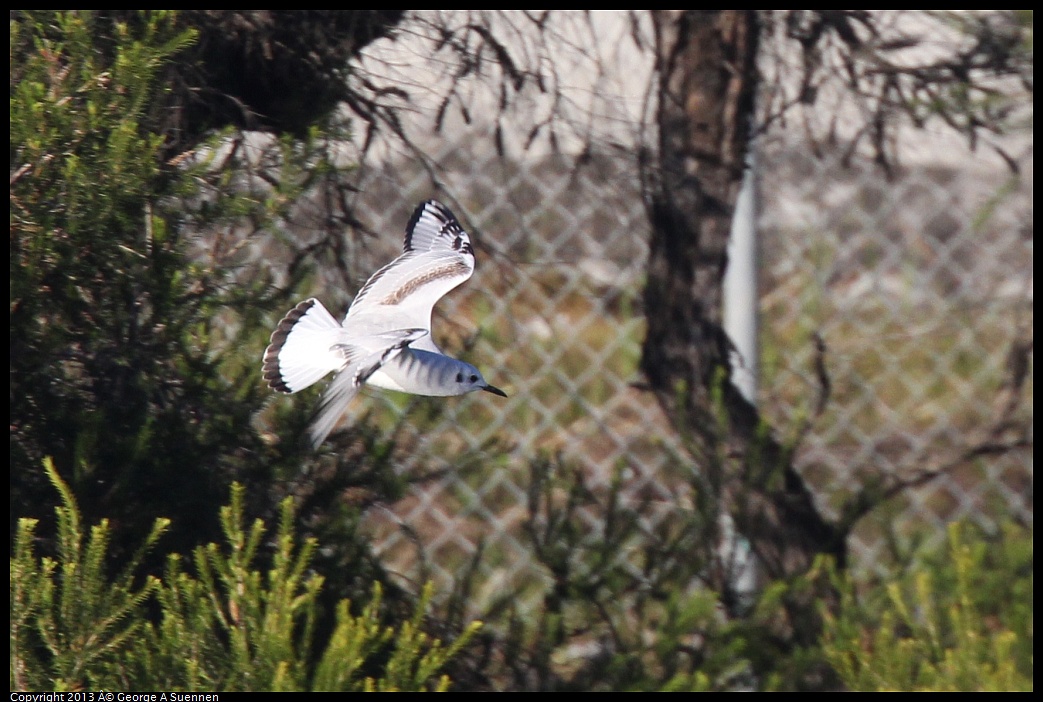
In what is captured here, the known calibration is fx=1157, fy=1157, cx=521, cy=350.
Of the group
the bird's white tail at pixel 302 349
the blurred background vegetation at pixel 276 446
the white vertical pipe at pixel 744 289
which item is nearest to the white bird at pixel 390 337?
the bird's white tail at pixel 302 349

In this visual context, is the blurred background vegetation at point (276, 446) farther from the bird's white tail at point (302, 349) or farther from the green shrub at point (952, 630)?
the bird's white tail at point (302, 349)

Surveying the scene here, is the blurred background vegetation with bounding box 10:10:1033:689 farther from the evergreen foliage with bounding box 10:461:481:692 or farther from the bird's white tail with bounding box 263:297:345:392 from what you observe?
the bird's white tail with bounding box 263:297:345:392

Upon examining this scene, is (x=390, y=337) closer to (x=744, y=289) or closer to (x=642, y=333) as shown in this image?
(x=744, y=289)

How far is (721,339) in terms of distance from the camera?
2.66m

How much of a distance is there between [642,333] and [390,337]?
1.94 metres

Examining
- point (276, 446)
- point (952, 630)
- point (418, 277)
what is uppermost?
point (418, 277)

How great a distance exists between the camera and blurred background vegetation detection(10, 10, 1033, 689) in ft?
5.58

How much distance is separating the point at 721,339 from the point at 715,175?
38 centimetres

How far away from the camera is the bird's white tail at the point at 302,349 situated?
172 cm

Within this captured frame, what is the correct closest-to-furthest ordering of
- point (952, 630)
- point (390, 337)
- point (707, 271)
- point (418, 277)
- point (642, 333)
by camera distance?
point (390, 337)
point (418, 277)
point (952, 630)
point (707, 271)
point (642, 333)

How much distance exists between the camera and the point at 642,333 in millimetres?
3531

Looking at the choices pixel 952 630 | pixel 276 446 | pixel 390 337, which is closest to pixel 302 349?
pixel 390 337
